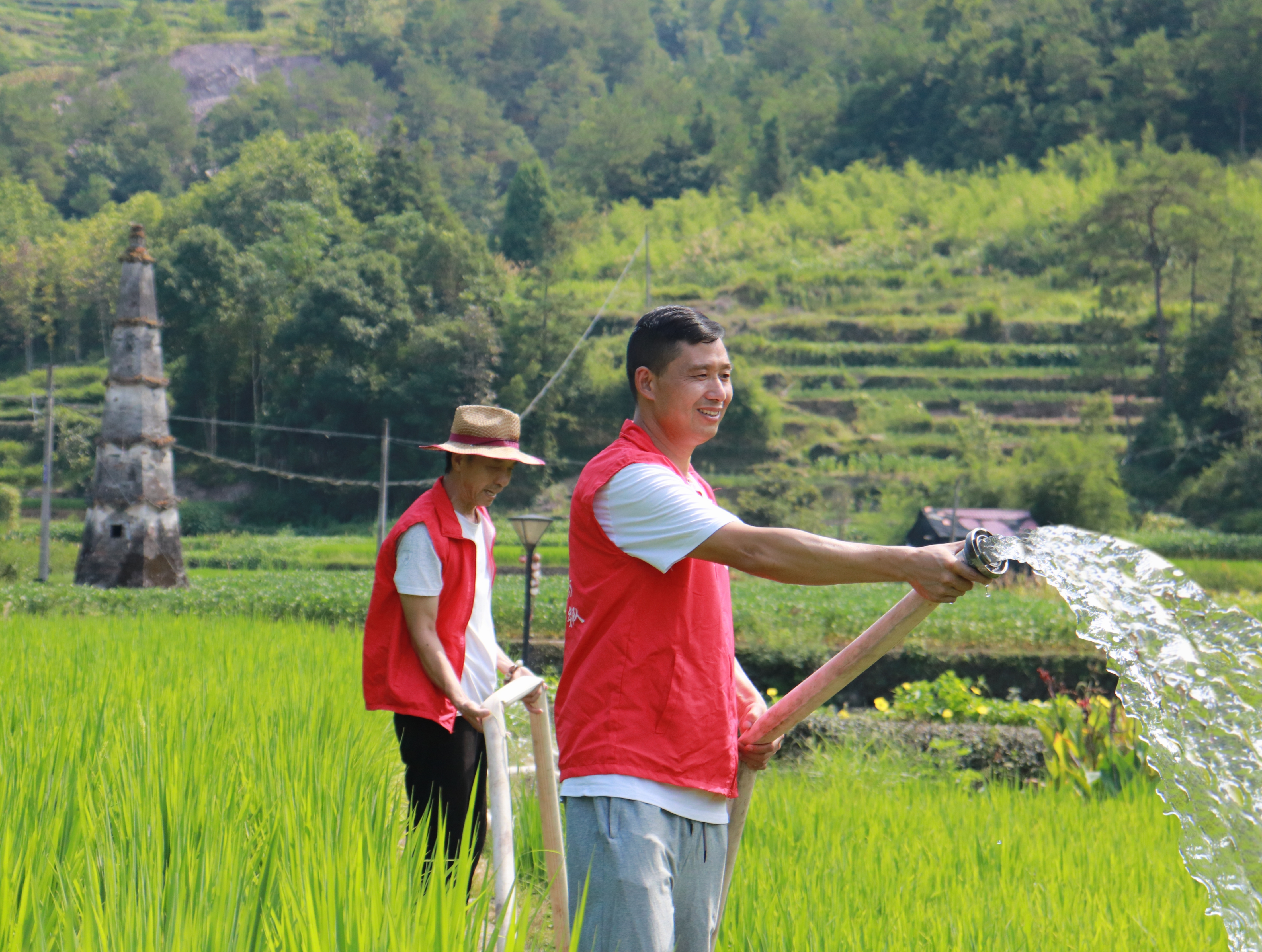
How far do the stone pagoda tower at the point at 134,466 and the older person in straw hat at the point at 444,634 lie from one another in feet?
41.1

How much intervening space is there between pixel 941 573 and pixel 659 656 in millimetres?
508

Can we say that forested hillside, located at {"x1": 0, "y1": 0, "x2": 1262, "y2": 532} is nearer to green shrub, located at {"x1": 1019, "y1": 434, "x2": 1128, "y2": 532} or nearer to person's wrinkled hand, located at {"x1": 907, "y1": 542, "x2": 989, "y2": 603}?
green shrub, located at {"x1": 1019, "y1": 434, "x2": 1128, "y2": 532}

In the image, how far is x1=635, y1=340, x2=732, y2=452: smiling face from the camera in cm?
207

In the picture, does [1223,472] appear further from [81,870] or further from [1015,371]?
[81,870]

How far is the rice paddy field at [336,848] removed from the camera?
5.61 ft

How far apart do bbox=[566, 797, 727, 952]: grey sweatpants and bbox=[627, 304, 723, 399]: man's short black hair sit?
0.75 meters

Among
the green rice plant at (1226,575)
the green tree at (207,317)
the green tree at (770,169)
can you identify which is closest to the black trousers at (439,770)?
the green rice plant at (1226,575)

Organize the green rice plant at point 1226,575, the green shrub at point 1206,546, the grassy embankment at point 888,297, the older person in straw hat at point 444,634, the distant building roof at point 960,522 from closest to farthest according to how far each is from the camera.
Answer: the older person in straw hat at point 444,634 → the green rice plant at point 1226,575 → the distant building roof at point 960,522 → the green shrub at point 1206,546 → the grassy embankment at point 888,297

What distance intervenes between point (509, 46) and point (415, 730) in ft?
376

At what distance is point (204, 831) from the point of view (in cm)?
222

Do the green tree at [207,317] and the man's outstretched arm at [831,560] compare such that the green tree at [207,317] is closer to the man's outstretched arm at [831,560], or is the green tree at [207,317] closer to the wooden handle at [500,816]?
the wooden handle at [500,816]

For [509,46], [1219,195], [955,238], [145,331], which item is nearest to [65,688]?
[145,331]

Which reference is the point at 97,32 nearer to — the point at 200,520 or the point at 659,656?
the point at 200,520

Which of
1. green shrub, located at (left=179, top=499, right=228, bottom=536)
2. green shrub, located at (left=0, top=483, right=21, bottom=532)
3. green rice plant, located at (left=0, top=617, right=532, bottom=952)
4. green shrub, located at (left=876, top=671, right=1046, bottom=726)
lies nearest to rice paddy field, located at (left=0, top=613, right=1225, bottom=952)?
green rice plant, located at (left=0, top=617, right=532, bottom=952)
